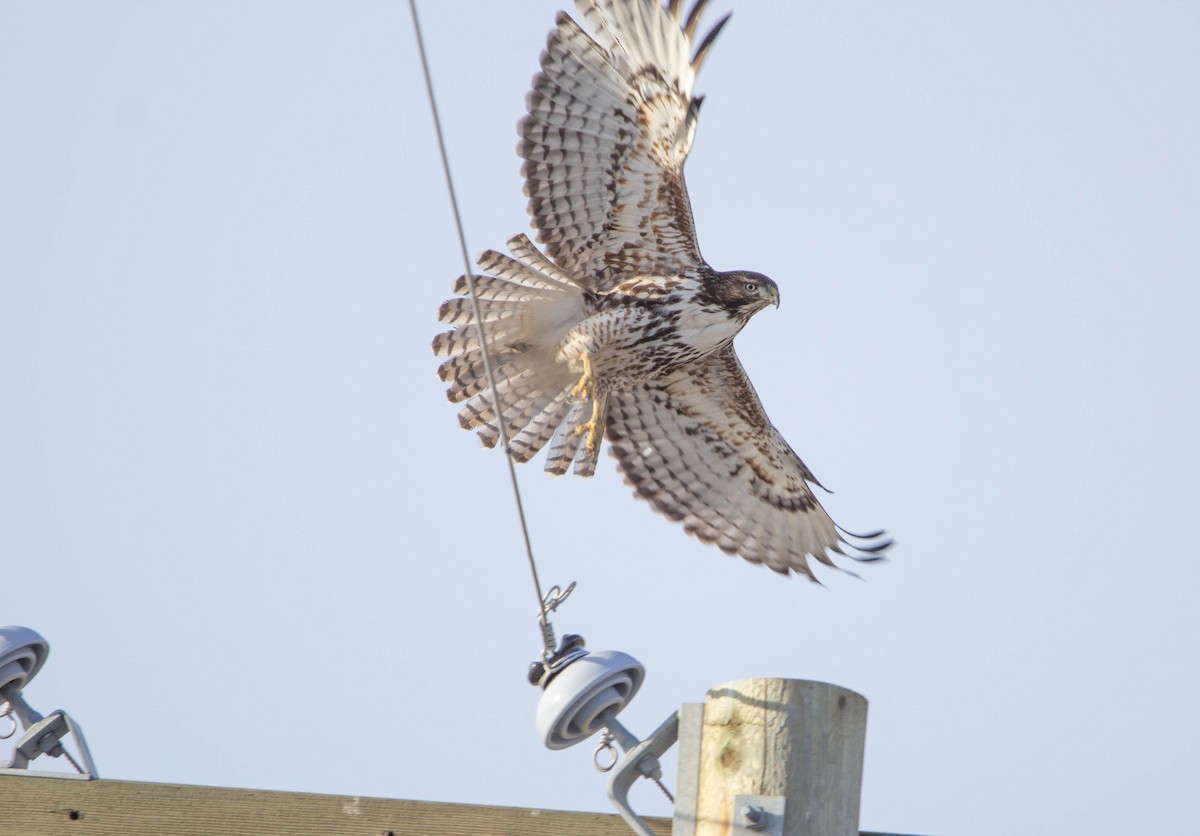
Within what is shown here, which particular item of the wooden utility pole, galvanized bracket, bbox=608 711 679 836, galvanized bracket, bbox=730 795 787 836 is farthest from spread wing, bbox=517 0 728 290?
galvanized bracket, bbox=730 795 787 836

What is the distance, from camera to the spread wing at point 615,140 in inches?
290

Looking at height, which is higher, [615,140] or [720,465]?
[615,140]

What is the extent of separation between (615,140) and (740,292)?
95 centimetres

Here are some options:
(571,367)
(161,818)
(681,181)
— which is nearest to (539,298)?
(571,367)

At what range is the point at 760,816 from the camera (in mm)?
3176

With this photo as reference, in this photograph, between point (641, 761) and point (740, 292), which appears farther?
point (740, 292)

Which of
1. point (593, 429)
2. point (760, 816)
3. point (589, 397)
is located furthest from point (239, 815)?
point (589, 397)

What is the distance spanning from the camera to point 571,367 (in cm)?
796

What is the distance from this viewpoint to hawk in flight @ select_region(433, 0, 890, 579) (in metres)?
7.47

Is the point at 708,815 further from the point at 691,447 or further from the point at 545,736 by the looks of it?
the point at 691,447

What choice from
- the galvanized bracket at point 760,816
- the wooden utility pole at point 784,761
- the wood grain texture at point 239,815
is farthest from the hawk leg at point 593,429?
the galvanized bracket at point 760,816

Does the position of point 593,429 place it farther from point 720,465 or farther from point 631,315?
point 720,465

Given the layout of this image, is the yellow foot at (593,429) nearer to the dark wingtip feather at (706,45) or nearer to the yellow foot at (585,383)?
the yellow foot at (585,383)

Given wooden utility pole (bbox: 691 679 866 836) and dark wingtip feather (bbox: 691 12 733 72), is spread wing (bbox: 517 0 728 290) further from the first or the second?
wooden utility pole (bbox: 691 679 866 836)
